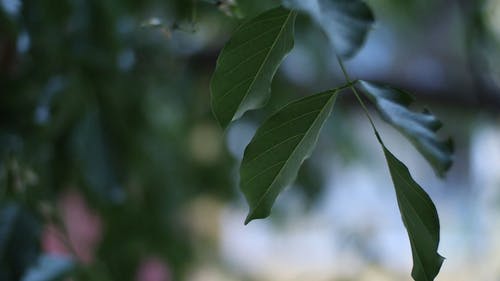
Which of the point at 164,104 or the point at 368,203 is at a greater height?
the point at 164,104

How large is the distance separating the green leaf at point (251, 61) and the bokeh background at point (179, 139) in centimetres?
4

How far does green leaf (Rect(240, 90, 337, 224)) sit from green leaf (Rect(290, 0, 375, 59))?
3cm

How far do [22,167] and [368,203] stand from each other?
130 centimetres

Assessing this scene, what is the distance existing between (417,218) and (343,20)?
0.08m

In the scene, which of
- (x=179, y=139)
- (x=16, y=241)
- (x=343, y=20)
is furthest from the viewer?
(x=179, y=139)

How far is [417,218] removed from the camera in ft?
0.97

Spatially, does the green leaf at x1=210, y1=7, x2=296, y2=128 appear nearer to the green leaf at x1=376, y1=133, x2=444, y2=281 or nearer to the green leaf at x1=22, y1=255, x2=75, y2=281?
the green leaf at x1=376, y1=133, x2=444, y2=281

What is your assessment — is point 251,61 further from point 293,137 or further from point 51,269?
point 51,269

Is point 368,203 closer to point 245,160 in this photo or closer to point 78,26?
point 78,26

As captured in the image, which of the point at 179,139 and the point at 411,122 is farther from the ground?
the point at 411,122

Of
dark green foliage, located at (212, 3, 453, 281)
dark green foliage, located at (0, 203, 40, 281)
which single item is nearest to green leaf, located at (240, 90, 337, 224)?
dark green foliage, located at (212, 3, 453, 281)

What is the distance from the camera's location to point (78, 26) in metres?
0.66

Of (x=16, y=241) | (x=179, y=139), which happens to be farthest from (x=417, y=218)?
(x=179, y=139)

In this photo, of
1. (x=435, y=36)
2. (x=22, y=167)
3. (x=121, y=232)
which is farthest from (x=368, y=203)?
(x=22, y=167)
